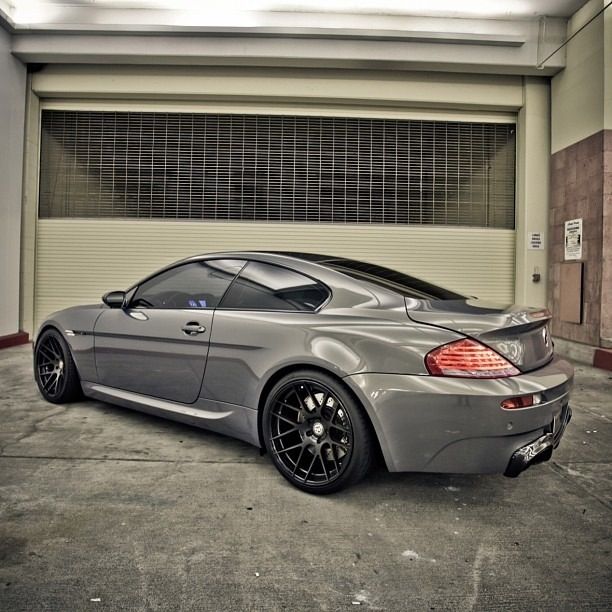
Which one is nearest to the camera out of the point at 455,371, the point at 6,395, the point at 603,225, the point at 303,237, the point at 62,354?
the point at 455,371

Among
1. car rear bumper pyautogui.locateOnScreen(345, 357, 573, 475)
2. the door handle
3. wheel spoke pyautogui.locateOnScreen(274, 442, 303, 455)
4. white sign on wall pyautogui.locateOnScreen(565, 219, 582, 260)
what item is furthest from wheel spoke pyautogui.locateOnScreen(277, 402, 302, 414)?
white sign on wall pyautogui.locateOnScreen(565, 219, 582, 260)

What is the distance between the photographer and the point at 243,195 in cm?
840

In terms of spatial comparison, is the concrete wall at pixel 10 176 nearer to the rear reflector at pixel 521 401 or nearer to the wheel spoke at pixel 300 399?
the wheel spoke at pixel 300 399

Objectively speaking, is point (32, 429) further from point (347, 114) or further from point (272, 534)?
point (347, 114)

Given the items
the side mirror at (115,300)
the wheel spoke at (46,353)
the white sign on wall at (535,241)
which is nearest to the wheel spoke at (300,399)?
the side mirror at (115,300)

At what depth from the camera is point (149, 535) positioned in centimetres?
206

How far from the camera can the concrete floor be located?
1.69m

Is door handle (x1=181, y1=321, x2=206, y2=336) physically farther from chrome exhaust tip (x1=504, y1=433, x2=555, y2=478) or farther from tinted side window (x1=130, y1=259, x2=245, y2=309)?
chrome exhaust tip (x1=504, y1=433, x2=555, y2=478)

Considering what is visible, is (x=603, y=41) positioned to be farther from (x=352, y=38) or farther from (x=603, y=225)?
(x=352, y=38)

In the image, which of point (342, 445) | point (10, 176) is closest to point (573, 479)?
point (342, 445)

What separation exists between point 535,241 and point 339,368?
7.06m

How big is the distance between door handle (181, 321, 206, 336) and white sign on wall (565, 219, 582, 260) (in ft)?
21.4

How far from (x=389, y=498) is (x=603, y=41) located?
7433mm

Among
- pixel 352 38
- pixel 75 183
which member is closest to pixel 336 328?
pixel 352 38
